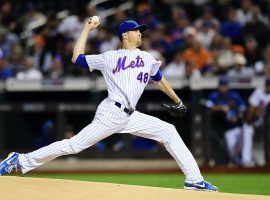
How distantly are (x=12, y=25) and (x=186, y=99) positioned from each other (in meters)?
4.83

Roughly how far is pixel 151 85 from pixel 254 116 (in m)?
2.13

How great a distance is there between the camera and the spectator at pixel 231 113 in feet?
48.2

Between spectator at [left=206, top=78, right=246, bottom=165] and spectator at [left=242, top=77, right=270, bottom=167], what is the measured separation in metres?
0.13

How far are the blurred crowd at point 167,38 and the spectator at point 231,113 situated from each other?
437 mm

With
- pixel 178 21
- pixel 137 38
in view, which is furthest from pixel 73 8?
pixel 137 38

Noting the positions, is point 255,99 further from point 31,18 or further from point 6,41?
point 31,18

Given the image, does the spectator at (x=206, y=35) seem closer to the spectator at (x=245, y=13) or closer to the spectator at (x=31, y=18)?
the spectator at (x=245, y=13)

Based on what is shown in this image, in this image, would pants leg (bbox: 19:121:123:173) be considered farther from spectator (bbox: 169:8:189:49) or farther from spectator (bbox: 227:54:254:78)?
spectator (bbox: 169:8:189:49)

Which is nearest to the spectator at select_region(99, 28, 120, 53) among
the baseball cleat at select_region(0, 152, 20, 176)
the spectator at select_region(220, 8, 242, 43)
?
the spectator at select_region(220, 8, 242, 43)

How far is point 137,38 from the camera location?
28.7 ft

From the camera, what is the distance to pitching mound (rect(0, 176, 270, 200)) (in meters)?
7.70

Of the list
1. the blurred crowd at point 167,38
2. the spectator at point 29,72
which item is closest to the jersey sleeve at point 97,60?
the blurred crowd at point 167,38

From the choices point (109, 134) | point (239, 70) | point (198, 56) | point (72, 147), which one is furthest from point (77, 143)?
point (198, 56)

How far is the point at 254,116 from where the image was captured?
14.8 metres
